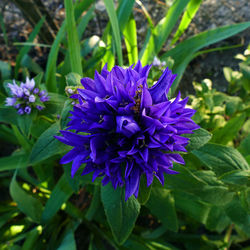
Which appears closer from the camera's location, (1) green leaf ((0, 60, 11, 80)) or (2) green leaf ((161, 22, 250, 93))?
(2) green leaf ((161, 22, 250, 93))

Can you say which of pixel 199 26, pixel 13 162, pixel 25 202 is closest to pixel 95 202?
pixel 25 202

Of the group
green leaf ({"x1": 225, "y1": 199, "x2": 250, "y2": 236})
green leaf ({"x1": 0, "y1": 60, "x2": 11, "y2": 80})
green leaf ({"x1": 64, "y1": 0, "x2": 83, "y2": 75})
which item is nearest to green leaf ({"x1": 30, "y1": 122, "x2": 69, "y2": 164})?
green leaf ({"x1": 64, "y1": 0, "x2": 83, "y2": 75})

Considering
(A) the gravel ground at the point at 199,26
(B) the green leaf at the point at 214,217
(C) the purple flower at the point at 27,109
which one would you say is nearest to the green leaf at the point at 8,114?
(C) the purple flower at the point at 27,109

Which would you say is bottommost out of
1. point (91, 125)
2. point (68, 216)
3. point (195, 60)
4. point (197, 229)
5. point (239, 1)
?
point (68, 216)

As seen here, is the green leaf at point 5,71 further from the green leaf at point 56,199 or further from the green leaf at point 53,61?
the green leaf at point 56,199

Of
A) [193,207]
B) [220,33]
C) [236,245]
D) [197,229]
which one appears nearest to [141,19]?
[220,33]

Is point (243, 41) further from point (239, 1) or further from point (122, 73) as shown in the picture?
point (122, 73)

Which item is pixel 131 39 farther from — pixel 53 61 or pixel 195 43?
pixel 53 61

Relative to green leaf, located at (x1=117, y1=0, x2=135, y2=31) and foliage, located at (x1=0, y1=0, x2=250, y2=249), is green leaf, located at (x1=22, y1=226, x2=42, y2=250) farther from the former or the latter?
green leaf, located at (x1=117, y1=0, x2=135, y2=31)
